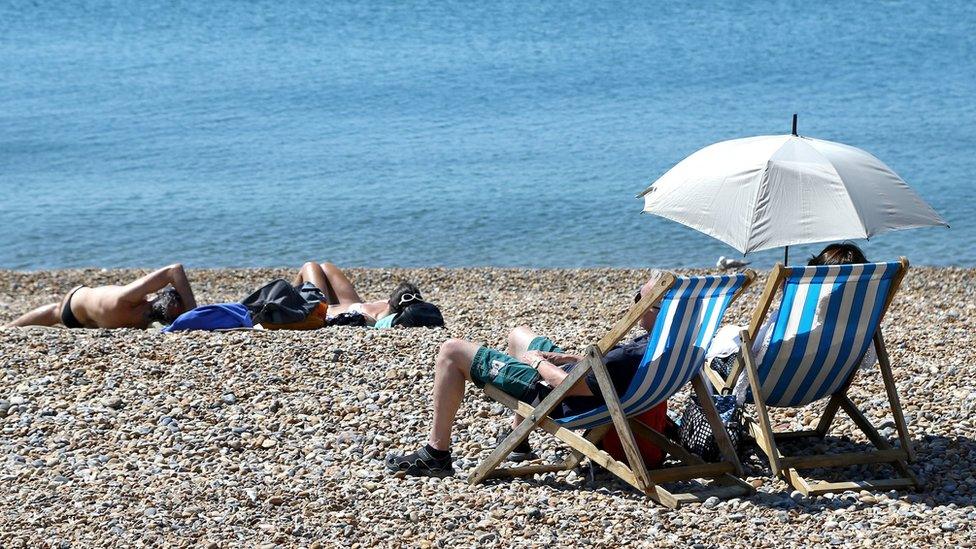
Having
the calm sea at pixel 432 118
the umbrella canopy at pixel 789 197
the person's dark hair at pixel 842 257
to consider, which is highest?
the umbrella canopy at pixel 789 197

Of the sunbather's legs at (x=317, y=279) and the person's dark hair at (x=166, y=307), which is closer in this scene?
the person's dark hair at (x=166, y=307)

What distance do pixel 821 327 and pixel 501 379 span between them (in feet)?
4.62

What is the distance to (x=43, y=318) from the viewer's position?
29.9ft

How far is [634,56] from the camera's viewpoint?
1677 inches

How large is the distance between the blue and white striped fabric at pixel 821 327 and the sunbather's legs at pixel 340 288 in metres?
4.69

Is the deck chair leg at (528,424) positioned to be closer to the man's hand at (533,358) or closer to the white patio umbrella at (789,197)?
the man's hand at (533,358)

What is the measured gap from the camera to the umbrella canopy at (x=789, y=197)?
17.0 feet

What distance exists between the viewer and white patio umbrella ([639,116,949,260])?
519 cm

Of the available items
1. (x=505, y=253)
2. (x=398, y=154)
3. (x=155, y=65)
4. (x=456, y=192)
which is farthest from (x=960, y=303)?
(x=155, y=65)

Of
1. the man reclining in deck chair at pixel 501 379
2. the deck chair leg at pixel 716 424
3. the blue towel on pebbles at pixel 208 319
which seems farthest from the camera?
the blue towel on pebbles at pixel 208 319

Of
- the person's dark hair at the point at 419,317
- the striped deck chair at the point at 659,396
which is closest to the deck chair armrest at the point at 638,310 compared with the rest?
the striped deck chair at the point at 659,396

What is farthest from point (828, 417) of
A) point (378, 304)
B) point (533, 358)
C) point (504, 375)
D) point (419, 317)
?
point (378, 304)

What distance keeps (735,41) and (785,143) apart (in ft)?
140

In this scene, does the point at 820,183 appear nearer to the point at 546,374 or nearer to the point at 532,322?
the point at 546,374
